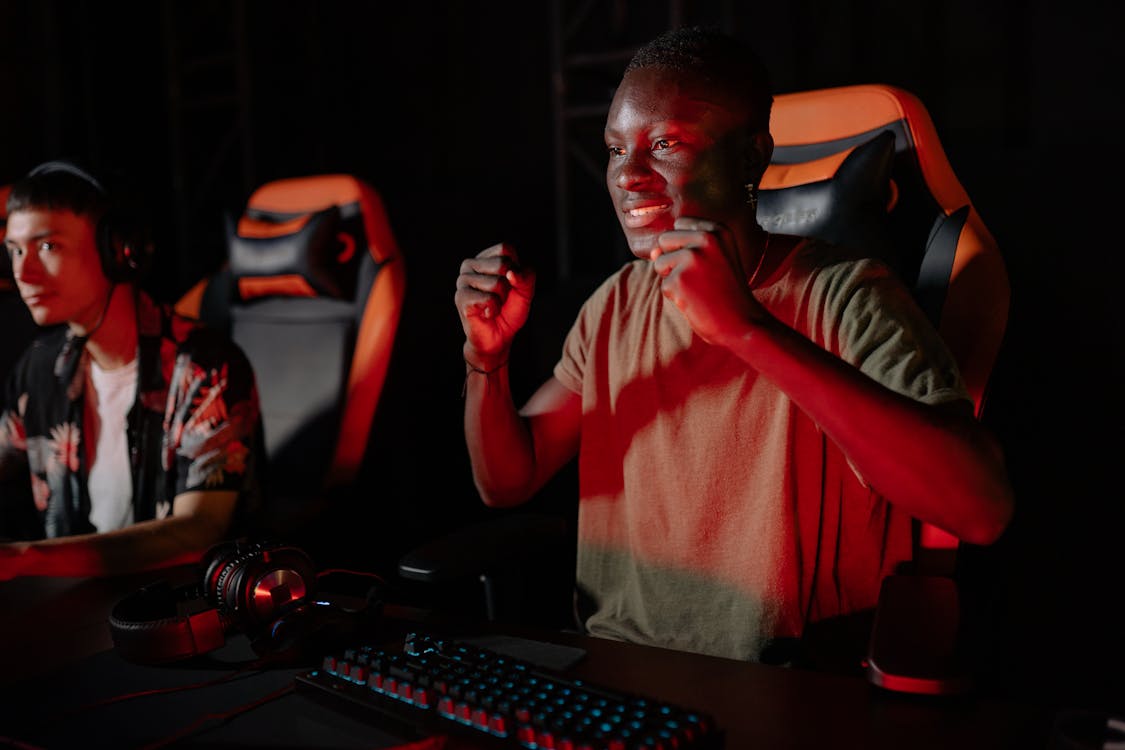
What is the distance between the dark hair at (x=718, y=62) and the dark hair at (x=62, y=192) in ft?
3.03

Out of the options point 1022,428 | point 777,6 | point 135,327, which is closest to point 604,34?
point 777,6

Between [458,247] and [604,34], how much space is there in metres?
1.52

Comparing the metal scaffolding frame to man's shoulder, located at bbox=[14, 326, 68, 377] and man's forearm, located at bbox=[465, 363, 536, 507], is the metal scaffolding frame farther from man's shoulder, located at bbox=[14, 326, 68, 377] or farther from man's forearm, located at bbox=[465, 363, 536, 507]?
man's forearm, located at bbox=[465, 363, 536, 507]

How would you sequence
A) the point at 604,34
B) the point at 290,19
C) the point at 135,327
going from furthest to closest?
the point at 290,19
the point at 604,34
the point at 135,327

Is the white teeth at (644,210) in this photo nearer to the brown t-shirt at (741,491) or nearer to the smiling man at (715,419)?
the smiling man at (715,419)

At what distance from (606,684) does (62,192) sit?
47.2 inches

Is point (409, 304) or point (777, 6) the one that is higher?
point (777, 6)

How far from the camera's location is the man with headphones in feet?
4.75

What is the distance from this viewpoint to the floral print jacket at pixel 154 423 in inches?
57.9

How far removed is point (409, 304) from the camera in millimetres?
3014

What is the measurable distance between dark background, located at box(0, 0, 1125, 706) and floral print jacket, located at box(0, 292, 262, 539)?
1.12 ft

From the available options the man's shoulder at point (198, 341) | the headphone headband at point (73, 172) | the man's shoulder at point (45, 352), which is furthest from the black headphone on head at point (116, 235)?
the man's shoulder at point (45, 352)

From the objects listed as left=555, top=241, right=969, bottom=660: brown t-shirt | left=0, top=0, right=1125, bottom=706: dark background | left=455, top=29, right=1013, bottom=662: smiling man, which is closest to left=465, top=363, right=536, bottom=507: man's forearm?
left=455, top=29, right=1013, bottom=662: smiling man

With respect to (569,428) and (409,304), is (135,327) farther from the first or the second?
(409,304)
